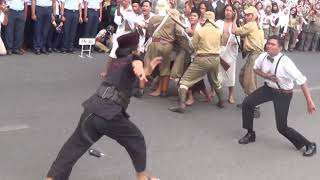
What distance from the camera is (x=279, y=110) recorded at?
7.18m

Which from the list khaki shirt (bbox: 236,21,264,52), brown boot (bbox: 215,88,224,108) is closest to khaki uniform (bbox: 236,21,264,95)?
khaki shirt (bbox: 236,21,264,52)

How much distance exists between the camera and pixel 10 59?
11.3 metres

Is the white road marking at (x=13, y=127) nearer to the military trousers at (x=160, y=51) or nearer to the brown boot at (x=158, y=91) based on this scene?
the military trousers at (x=160, y=51)

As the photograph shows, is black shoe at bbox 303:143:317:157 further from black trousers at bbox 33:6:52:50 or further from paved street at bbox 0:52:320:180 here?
black trousers at bbox 33:6:52:50

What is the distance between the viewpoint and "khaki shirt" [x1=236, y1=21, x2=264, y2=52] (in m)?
8.92

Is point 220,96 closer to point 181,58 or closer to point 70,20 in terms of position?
point 181,58

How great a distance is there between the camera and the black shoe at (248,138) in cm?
747

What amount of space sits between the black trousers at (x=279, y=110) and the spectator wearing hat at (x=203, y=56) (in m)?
1.42

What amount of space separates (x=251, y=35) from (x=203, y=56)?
0.95 metres

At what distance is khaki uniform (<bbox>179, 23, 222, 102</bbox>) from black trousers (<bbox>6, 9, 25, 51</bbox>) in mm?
4632

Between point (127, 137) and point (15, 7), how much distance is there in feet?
23.6

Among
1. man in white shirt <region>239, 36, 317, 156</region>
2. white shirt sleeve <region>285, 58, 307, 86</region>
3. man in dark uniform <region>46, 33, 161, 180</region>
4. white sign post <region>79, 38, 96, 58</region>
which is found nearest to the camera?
man in dark uniform <region>46, 33, 161, 180</region>

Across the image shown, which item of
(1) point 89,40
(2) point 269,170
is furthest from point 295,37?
(2) point 269,170

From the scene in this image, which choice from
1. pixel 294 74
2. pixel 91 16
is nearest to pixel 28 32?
pixel 91 16
